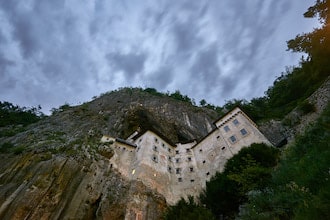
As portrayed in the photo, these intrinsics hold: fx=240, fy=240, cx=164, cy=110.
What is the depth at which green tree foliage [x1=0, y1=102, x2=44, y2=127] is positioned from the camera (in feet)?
195

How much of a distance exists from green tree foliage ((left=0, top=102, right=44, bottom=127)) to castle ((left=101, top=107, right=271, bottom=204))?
3594 cm

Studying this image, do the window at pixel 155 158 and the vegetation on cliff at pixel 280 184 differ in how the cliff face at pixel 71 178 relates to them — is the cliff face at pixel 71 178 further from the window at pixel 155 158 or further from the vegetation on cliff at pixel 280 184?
the vegetation on cliff at pixel 280 184

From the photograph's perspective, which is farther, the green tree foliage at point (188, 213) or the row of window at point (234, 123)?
the row of window at point (234, 123)

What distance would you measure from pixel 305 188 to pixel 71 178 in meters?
23.8

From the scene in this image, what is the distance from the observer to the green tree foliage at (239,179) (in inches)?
857

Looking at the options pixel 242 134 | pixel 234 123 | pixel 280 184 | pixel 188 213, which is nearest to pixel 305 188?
pixel 280 184

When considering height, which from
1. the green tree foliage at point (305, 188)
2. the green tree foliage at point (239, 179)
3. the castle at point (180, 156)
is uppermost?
the castle at point (180, 156)

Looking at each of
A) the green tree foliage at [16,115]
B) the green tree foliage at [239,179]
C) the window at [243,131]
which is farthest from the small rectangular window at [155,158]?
the green tree foliage at [16,115]

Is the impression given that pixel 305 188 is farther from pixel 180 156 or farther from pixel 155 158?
pixel 180 156

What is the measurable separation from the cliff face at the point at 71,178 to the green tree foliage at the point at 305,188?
14.6 meters

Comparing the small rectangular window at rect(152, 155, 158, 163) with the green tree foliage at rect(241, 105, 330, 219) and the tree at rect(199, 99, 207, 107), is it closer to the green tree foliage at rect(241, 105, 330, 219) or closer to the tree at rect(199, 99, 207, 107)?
the green tree foliage at rect(241, 105, 330, 219)

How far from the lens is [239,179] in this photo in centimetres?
2234

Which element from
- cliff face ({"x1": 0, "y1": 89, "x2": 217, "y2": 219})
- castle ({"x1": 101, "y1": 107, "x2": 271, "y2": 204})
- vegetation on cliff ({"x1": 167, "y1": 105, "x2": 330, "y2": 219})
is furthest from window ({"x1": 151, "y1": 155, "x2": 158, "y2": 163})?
vegetation on cliff ({"x1": 167, "y1": 105, "x2": 330, "y2": 219})

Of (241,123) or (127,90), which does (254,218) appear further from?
(127,90)
